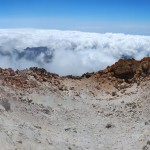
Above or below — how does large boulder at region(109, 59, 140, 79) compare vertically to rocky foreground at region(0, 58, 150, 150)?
above

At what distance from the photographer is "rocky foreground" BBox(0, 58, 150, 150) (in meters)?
18.8

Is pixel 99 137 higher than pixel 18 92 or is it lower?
lower

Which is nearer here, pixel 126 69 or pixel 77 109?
pixel 77 109

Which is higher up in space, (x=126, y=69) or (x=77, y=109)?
(x=126, y=69)

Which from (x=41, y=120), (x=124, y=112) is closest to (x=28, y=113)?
(x=41, y=120)

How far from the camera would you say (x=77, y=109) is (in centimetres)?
2669

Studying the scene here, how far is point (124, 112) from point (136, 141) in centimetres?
650

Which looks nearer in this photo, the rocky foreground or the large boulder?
the rocky foreground

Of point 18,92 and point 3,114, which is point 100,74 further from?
point 3,114

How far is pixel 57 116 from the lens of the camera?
966 inches

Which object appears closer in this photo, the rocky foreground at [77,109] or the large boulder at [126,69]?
the rocky foreground at [77,109]

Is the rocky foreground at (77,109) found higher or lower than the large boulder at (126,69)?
lower

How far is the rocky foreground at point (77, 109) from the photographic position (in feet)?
61.7

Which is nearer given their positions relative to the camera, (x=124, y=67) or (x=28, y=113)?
(x=28, y=113)
